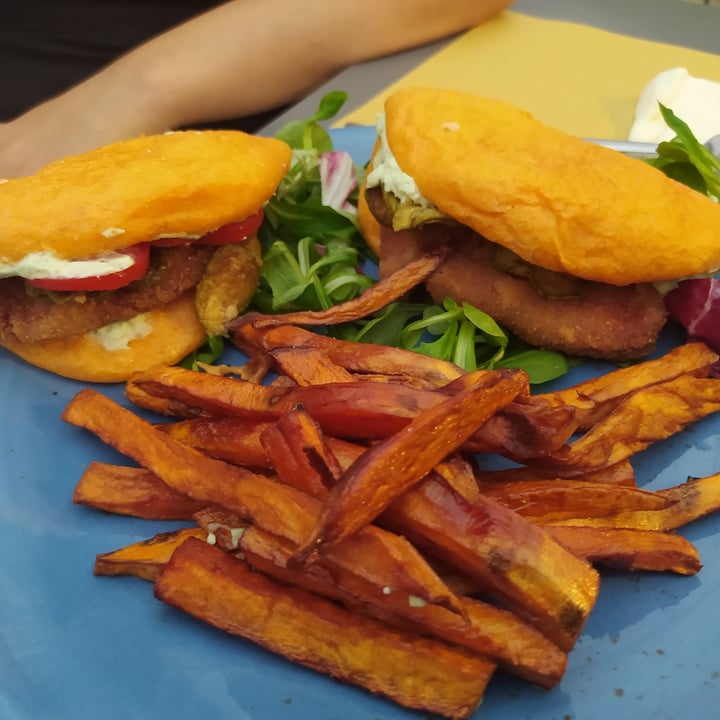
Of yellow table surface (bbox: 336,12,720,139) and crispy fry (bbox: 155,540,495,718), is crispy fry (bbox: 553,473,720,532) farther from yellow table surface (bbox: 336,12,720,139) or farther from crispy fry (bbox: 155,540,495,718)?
yellow table surface (bbox: 336,12,720,139)

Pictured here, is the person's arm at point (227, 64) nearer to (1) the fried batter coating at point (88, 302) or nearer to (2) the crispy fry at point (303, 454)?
(1) the fried batter coating at point (88, 302)

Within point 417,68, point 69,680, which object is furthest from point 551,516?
point 417,68

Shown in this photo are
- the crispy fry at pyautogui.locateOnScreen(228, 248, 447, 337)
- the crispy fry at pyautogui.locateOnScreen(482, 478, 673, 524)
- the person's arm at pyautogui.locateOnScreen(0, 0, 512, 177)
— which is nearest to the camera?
the crispy fry at pyautogui.locateOnScreen(482, 478, 673, 524)

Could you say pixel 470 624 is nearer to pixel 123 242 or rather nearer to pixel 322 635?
pixel 322 635

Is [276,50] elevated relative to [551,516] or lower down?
elevated

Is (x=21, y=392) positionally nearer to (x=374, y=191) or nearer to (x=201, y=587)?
(x=201, y=587)

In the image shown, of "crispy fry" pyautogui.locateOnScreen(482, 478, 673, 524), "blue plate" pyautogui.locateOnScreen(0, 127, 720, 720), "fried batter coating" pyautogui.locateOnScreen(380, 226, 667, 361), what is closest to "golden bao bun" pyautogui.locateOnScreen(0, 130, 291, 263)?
"fried batter coating" pyautogui.locateOnScreen(380, 226, 667, 361)
